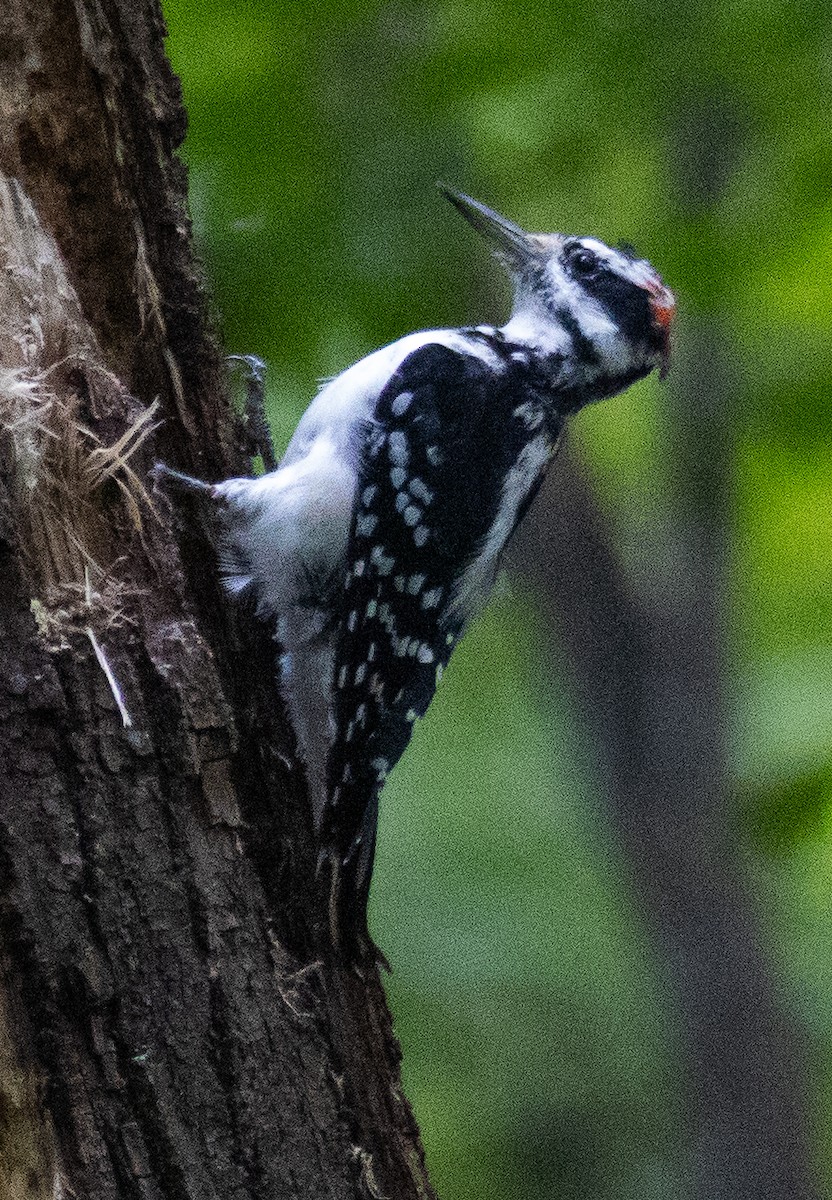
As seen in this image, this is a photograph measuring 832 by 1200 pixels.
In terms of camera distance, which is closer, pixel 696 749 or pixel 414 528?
pixel 696 749

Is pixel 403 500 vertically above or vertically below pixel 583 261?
below

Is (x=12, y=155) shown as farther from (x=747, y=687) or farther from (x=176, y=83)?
(x=747, y=687)

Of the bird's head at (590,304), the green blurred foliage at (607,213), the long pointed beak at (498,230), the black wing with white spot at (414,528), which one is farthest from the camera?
the bird's head at (590,304)

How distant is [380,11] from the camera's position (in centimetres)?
254

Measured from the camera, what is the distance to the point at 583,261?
302 centimetres

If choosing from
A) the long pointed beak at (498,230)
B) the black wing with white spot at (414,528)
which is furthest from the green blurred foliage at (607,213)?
the black wing with white spot at (414,528)

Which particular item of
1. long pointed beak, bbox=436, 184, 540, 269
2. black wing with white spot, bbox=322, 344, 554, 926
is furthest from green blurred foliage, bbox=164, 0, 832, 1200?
black wing with white spot, bbox=322, 344, 554, 926

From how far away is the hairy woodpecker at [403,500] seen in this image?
2.51m

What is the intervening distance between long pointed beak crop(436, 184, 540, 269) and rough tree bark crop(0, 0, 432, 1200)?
695 millimetres

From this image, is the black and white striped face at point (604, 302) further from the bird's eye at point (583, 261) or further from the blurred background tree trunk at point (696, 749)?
the blurred background tree trunk at point (696, 749)

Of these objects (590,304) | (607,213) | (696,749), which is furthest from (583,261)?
(696,749)

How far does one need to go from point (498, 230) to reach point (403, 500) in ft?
2.48

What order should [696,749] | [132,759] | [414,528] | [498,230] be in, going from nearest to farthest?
[132,759], [696,749], [414,528], [498,230]

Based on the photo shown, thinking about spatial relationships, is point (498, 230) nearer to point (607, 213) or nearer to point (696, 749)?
point (607, 213)
